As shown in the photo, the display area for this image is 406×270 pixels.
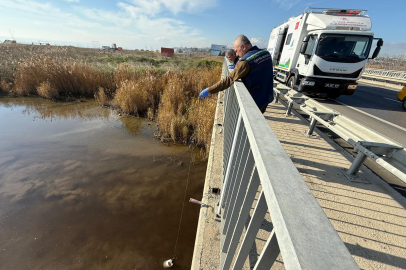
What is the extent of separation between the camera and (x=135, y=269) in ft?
9.34

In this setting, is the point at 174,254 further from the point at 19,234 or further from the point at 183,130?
the point at 183,130

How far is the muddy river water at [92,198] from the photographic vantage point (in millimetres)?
3020

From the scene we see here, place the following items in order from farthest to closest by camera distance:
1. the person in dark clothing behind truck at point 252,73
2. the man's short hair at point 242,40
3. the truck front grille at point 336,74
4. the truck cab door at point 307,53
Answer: the truck cab door at point 307,53 < the truck front grille at point 336,74 < the man's short hair at point 242,40 < the person in dark clothing behind truck at point 252,73

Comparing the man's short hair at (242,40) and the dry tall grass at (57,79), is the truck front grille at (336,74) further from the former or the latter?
the dry tall grass at (57,79)

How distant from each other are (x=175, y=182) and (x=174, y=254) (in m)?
1.70

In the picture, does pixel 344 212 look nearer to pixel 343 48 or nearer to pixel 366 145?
pixel 366 145

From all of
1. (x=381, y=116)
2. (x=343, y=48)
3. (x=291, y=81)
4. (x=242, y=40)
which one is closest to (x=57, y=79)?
(x=242, y=40)

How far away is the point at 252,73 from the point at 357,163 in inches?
94.0

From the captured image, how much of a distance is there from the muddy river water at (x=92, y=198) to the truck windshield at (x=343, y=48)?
270 inches

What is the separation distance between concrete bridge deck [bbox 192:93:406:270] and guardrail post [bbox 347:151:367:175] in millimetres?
154

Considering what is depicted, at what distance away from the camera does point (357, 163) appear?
3027 millimetres

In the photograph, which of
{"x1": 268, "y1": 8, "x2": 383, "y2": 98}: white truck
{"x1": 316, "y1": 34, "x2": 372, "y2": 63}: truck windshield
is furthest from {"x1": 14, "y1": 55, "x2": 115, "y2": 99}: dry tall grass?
{"x1": 316, "y1": 34, "x2": 372, "y2": 63}: truck windshield

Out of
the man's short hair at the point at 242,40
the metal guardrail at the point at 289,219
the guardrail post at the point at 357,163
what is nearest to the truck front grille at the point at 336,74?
the guardrail post at the point at 357,163

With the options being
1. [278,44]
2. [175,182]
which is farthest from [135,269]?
[278,44]
